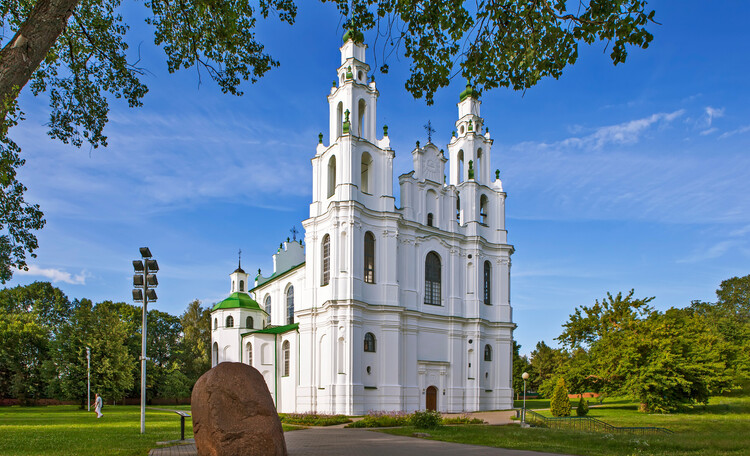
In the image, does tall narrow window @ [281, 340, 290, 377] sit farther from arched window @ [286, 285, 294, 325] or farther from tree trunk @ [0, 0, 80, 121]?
tree trunk @ [0, 0, 80, 121]

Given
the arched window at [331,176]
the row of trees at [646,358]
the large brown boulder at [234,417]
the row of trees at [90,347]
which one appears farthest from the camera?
the row of trees at [90,347]

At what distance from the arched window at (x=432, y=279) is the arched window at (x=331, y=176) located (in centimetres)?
841

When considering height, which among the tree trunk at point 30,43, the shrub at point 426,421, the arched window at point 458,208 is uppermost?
the arched window at point 458,208

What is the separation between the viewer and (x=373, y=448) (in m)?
15.3

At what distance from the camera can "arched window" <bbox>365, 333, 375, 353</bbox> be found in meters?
35.9

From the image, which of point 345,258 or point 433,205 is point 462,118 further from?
point 345,258

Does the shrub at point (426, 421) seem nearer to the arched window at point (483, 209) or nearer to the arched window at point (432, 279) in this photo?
the arched window at point (432, 279)

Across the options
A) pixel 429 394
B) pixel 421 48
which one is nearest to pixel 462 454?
pixel 421 48

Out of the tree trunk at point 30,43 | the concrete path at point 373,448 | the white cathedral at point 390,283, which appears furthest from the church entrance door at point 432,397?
the tree trunk at point 30,43

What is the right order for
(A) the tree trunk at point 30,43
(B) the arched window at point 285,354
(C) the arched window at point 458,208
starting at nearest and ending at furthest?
(A) the tree trunk at point 30,43 < (B) the arched window at point 285,354 < (C) the arched window at point 458,208

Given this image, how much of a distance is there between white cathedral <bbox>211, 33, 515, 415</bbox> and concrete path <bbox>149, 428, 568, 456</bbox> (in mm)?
16118

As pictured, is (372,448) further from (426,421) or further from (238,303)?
(238,303)

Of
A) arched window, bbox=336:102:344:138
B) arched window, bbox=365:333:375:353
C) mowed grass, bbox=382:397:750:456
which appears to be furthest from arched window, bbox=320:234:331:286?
mowed grass, bbox=382:397:750:456

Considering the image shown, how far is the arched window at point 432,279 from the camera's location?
40625 millimetres
